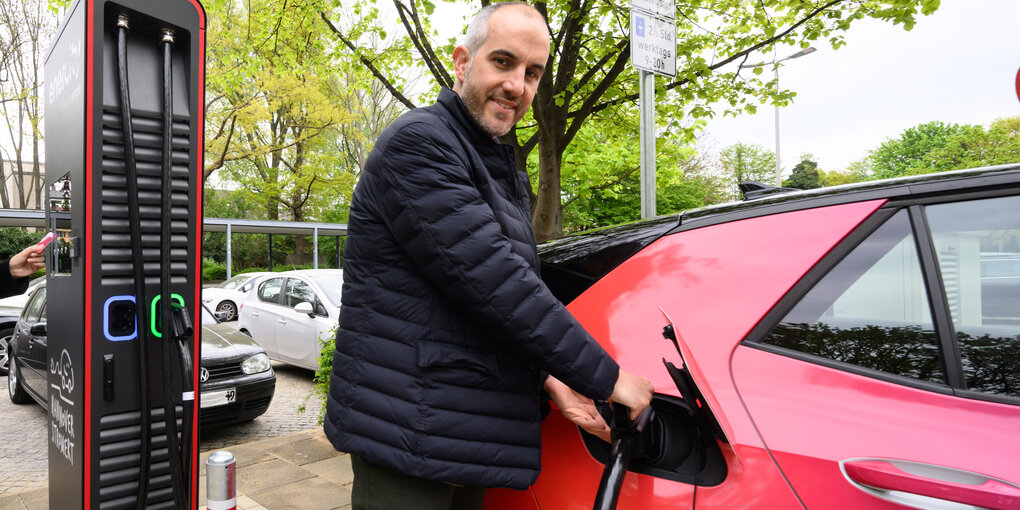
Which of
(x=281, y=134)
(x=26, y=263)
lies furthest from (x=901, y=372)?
(x=281, y=134)

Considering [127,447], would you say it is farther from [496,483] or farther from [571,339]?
[571,339]

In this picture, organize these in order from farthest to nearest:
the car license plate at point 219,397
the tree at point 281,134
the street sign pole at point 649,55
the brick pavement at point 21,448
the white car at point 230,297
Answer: the tree at point 281,134
the white car at point 230,297
the car license plate at point 219,397
the brick pavement at point 21,448
the street sign pole at point 649,55

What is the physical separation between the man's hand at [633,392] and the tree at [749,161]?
45704mm

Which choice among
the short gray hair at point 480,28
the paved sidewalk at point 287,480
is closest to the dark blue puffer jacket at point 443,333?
the short gray hair at point 480,28

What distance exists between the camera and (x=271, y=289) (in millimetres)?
9234

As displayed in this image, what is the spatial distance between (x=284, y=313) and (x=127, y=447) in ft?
22.6

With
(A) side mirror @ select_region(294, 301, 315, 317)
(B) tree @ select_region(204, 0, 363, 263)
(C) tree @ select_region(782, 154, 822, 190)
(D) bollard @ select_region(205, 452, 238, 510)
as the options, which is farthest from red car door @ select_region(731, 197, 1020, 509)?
(C) tree @ select_region(782, 154, 822, 190)

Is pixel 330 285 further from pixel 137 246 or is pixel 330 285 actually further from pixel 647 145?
pixel 137 246

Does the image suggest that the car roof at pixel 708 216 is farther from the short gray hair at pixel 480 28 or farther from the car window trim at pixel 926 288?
the short gray hair at pixel 480 28

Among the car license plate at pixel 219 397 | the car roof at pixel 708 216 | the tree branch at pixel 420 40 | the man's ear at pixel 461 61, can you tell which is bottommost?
the car license plate at pixel 219 397

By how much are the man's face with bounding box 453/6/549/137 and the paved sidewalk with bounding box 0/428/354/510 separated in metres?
2.39

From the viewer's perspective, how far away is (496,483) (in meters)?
1.37

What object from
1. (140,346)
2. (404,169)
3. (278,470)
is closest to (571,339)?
(404,169)

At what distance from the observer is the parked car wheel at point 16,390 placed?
7.05m
